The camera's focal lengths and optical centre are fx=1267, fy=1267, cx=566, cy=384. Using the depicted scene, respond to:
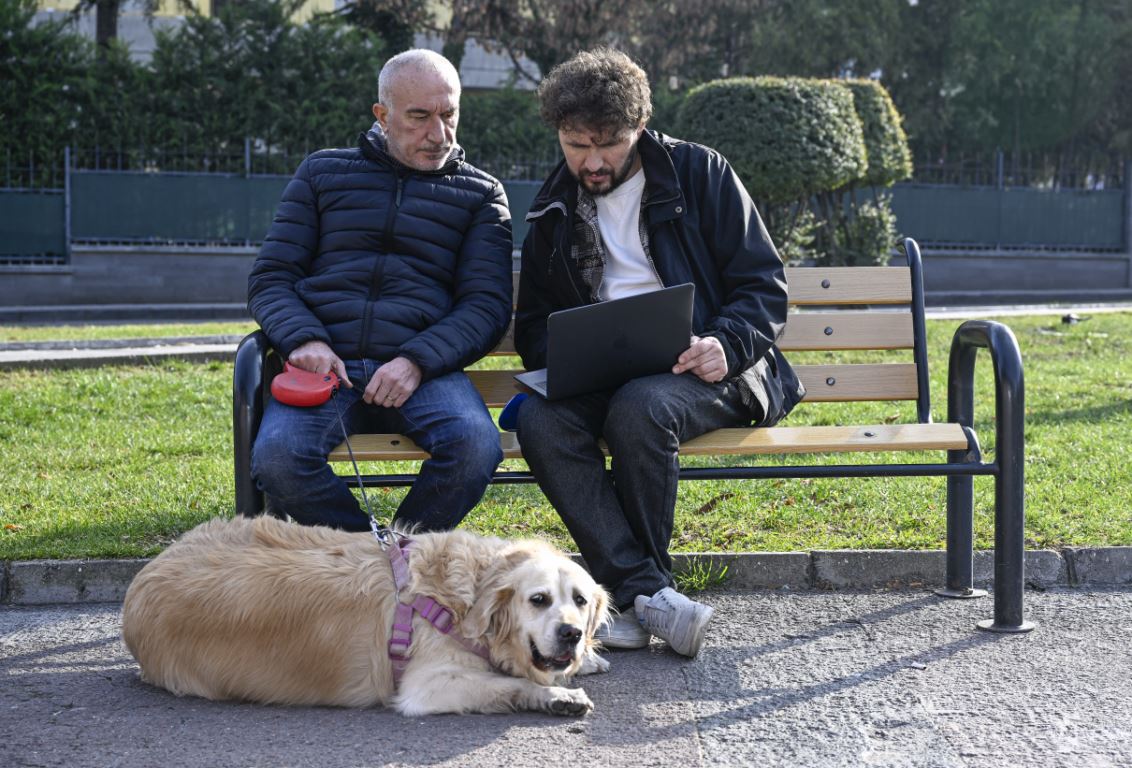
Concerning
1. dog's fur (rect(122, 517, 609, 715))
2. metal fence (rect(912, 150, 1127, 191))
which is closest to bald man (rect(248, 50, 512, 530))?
dog's fur (rect(122, 517, 609, 715))

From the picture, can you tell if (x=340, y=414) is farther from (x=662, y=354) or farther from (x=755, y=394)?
(x=755, y=394)

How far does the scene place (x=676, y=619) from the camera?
12.5 ft

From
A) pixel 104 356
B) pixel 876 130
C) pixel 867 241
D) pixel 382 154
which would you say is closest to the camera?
pixel 382 154

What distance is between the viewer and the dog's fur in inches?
134

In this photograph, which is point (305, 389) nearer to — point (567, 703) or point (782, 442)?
point (567, 703)

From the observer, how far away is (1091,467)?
239 inches

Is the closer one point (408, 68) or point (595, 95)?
point (595, 95)

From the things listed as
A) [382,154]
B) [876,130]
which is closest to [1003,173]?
[876,130]

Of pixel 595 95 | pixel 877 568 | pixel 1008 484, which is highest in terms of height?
pixel 595 95

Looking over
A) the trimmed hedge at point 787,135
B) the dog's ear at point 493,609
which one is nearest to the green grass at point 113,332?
the trimmed hedge at point 787,135

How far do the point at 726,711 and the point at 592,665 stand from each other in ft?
1.50

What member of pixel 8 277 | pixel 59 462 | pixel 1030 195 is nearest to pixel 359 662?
pixel 59 462

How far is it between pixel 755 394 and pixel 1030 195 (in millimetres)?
21328

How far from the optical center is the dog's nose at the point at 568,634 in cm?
335
